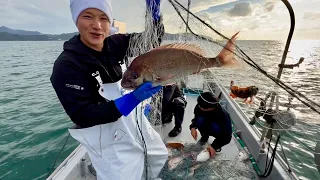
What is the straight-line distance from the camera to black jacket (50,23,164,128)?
1.86 meters

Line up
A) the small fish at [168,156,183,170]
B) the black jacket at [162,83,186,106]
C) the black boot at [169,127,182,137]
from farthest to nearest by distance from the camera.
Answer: the black jacket at [162,83,186,106] < the black boot at [169,127,182,137] < the small fish at [168,156,183,170]

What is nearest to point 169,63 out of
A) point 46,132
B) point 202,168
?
point 202,168

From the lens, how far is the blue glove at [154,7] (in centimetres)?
247

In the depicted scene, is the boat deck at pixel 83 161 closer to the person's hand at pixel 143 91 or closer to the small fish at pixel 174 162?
the small fish at pixel 174 162

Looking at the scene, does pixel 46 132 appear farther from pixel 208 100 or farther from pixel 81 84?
pixel 81 84

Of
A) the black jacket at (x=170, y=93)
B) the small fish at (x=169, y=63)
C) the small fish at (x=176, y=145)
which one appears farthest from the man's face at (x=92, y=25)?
the black jacket at (x=170, y=93)

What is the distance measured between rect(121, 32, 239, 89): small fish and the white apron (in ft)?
1.52

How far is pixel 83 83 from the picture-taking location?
198 centimetres

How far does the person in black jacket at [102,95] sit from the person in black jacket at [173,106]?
6.52 feet

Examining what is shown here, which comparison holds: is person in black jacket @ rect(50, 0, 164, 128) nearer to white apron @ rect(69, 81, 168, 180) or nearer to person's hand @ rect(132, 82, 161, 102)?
person's hand @ rect(132, 82, 161, 102)

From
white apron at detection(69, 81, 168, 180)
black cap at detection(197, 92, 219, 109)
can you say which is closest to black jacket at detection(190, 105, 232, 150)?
black cap at detection(197, 92, 219, 109)

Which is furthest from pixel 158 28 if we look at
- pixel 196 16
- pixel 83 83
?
pixel 83 83

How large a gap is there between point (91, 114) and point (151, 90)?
Answer: 0.58m

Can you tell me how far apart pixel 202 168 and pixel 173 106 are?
184cm
